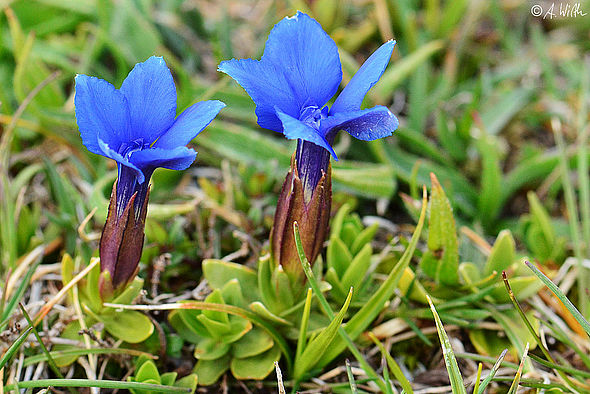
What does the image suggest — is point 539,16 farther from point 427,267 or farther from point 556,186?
point 427,267

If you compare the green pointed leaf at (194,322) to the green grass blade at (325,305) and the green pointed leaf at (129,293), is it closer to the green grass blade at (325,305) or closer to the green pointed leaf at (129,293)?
the green pointed leaf at (129,293)

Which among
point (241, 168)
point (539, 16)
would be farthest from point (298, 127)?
point (539, 16)

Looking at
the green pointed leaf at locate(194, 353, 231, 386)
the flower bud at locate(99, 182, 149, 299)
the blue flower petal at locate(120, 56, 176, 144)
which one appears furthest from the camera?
the green pointed leaf at locate(194, 353, 231, 386)

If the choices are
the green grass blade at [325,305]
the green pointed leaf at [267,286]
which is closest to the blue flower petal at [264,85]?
the green grass blade at [325,305]

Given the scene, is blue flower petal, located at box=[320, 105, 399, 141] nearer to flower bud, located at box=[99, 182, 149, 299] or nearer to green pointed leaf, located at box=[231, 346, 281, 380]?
flower bud, located at box=[99, 182, 149, 299]

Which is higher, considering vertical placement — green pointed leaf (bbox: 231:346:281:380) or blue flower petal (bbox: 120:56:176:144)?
blue flower petal (bbox: 120:56:176:144)

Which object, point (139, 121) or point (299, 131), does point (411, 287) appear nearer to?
point (299, 131)

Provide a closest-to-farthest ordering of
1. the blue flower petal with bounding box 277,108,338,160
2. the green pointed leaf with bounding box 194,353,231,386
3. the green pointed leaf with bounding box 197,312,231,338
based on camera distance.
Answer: the blue flower petal with bounding box 277,108,338,160 → the green pointed leaf with bounding box 197,312,231,338 → the green pointed leaf with bounding box 194,353,231,386

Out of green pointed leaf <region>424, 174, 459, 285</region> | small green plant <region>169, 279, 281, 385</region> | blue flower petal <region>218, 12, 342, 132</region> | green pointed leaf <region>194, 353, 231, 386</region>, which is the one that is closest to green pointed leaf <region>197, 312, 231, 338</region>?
small green plant <region>169, 279, 281, 385</region>
